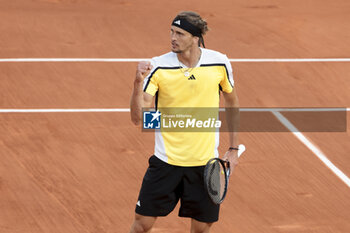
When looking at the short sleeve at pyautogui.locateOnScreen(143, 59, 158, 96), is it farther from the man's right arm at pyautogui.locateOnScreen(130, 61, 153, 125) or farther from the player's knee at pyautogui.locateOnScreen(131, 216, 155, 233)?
the player's knee at pyautogui.locateOnScreen(131, 216, 155, 233)

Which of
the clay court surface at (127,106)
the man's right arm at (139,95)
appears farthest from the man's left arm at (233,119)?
the clay court surface at (127,106)

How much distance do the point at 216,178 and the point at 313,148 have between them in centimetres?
401

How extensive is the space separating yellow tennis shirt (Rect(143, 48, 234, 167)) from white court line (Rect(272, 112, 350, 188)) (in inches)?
138

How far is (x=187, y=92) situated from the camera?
22.0 feet

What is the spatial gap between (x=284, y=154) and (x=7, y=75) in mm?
4823

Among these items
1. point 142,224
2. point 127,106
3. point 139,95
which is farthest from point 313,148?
point 139,95

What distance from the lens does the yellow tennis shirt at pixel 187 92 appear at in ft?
22.0

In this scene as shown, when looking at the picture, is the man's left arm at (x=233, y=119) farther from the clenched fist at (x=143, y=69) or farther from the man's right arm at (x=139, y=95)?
the clenched fist at (x=143, y=69)

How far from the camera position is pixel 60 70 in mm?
12797

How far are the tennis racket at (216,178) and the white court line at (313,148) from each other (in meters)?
3.10

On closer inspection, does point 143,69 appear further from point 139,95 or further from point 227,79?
point 227,79

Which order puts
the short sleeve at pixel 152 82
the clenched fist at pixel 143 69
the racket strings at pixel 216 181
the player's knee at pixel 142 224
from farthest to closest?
the player's knee at pixel 142 224 → the racket strings at pixel 216 181 → the short sleeve at pixel 152 82 → the clenched fist at pixel 143 69

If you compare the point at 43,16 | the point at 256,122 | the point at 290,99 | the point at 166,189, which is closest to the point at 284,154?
the point at 256,122

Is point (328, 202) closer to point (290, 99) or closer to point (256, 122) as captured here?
point (256, 122)
